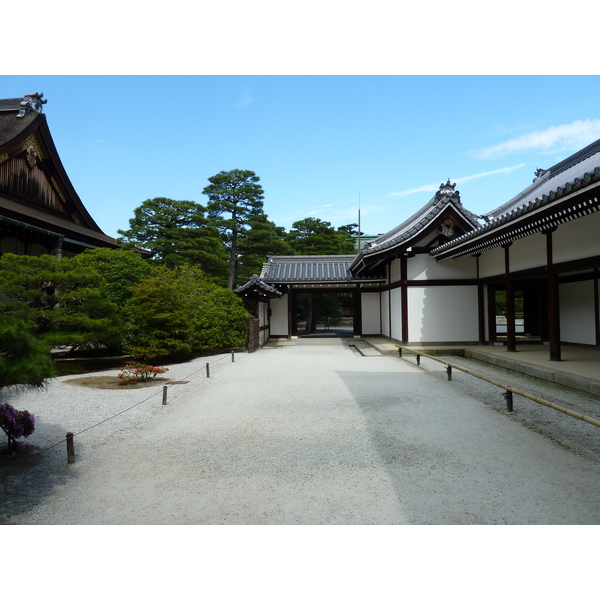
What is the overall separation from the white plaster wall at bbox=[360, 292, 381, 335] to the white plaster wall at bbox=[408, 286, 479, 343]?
19.0 feet

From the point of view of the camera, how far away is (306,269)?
Result: 21.4 meters

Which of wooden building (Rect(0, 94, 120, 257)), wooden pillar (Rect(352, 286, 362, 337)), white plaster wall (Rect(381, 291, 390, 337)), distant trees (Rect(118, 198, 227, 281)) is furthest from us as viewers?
distant trees (Rect(118, 198, 227, 281))

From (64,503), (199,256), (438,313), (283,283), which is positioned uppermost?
(199,256)

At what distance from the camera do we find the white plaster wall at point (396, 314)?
1504cm

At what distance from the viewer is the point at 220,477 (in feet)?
12.7

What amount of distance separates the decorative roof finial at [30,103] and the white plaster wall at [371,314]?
53.1 feet

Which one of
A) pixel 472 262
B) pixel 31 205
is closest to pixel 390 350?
pixel 472 262

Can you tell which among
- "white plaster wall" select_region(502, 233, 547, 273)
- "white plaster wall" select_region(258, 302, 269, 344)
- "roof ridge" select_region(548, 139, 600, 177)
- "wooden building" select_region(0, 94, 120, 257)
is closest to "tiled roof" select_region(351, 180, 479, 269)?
"white plaster wall" select_region(502, 233, 547, 273)

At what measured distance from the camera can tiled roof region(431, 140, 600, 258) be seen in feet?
21.2

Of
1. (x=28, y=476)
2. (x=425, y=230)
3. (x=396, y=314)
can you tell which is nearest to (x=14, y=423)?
(x=28, y=476)

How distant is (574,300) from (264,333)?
12.3m

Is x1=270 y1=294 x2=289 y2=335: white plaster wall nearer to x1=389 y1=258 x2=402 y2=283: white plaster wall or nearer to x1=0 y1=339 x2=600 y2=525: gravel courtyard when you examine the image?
x1=389 y1=258 x2=402 y2=283: white plaster wall

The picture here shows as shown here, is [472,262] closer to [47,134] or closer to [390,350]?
[390,350]

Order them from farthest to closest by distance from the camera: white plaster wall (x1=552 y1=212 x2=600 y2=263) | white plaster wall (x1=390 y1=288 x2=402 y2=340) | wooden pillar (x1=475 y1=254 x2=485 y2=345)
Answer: white plaster wall (x1=390 y1=288 x2=402 y2=340), wooden pillar (x1=475 y1=254 x2=485 y2=345), white plaster wall (x1=552 y1=212 x2=600 y2=263)
